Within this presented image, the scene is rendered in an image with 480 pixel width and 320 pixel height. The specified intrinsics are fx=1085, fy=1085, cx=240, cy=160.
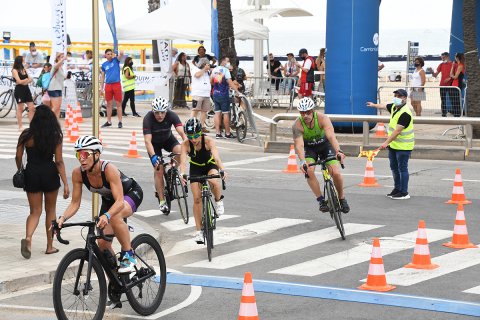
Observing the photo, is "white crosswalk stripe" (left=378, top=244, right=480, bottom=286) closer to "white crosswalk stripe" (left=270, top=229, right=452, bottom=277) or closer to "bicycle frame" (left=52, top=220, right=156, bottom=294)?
"white crosswalk stripe" (left=270, top=229, right=452, bottom=277)

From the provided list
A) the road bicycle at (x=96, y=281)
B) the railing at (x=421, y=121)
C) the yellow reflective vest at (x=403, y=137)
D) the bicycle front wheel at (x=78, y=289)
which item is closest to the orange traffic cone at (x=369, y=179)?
the yellow reflective vest at (x=403, y=137)

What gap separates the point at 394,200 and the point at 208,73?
9.98 m

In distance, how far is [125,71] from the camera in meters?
32.1

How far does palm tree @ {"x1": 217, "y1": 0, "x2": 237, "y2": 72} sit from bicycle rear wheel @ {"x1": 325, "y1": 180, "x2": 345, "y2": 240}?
15936mm

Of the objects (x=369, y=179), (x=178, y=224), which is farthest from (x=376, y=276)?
(x=369, y=179)

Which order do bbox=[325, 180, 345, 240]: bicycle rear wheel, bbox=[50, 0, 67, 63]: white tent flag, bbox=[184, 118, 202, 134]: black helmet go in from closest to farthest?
bbox=[184, 118, 202, 134]: black helmet
bbox=[325, 180, 345, 240]: bicycle rear wheel
bbox=[50, 0, 67, 63]: white tent flag

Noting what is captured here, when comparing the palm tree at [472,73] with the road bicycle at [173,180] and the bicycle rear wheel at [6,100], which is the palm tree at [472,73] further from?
the bicycle rear wheel at [6,100]

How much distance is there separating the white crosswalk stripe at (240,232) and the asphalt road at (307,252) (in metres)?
0.01

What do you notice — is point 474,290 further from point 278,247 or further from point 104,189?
point 104,189

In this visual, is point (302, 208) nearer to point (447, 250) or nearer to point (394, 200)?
point (394, 200)

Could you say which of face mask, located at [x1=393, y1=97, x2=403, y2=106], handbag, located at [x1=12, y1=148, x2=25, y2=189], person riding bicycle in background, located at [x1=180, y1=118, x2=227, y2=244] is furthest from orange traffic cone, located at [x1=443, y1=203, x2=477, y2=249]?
handbag, located at [x1=12, y1=148, x2=25, y2=189]

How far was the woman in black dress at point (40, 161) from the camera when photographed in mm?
12445

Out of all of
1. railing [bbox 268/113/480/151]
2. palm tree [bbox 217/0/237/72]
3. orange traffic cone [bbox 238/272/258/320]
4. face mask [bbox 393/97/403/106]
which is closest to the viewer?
orange traffic cone [bbox 238/272/258/320]

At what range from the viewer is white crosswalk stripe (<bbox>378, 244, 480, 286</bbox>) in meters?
11.5
